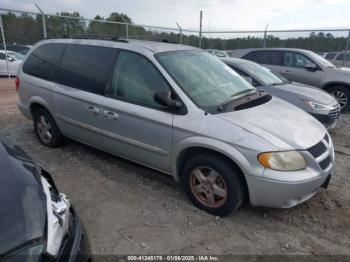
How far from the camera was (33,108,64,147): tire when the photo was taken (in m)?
4.94

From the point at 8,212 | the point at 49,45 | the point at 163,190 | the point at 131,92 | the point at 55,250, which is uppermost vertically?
the point at 49,45

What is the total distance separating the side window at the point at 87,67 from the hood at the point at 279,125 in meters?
1.69

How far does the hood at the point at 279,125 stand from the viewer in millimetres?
3043

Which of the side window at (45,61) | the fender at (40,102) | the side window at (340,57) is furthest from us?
the side window at (340,57)

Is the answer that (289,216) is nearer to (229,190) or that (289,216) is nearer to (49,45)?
(229,190)

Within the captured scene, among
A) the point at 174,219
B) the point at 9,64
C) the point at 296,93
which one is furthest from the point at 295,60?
the point at 9,64

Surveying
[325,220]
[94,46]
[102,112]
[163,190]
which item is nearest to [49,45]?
[94,46]

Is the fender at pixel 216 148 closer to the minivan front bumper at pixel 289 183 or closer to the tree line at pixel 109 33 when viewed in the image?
the minivan front bumper at pixel 289 183

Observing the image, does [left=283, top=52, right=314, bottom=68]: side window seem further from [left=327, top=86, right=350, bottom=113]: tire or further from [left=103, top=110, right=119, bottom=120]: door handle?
[left=103, top=110, right=119, bottom=120]: door handle

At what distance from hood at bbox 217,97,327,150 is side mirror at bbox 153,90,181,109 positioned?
1.60 feet

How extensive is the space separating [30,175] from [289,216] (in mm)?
2590

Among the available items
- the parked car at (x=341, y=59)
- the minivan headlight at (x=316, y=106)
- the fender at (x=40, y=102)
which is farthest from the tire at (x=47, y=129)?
the parked car at (x=341, y=59)

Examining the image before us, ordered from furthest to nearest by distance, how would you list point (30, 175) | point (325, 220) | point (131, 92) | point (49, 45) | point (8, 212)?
point (49, 45), point (131, 92), point (325, 220), point (30, 175), point (8, 212)

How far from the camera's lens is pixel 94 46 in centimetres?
431
